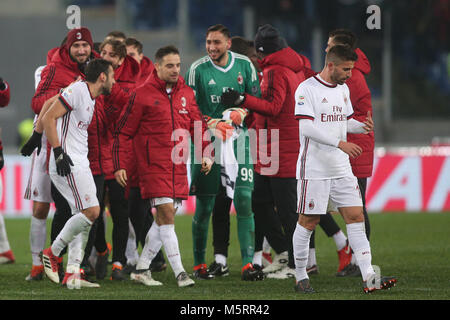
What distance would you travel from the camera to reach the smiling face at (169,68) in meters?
7.15

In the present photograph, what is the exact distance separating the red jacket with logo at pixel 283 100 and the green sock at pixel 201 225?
2.19 ft

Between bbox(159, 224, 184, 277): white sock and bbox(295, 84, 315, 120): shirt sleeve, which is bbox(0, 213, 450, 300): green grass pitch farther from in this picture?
bbox(295, 84, 315, 120): shirt sleeve

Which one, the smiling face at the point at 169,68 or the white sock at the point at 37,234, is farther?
the white sock at the point at 37,234

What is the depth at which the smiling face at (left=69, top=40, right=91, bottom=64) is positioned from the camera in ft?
25.2

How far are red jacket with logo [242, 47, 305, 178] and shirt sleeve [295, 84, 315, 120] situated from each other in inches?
37.6

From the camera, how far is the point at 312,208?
6.59m

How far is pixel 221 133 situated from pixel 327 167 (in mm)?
1407

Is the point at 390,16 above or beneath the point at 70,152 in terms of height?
above

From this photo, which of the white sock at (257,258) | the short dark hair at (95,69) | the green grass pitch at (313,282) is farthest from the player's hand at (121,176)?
the white sock at (257,258)

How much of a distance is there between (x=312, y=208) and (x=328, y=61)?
3.56 feet

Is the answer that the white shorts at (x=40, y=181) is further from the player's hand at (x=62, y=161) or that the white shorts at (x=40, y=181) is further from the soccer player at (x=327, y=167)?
the soccer player at (x=327, y=167)

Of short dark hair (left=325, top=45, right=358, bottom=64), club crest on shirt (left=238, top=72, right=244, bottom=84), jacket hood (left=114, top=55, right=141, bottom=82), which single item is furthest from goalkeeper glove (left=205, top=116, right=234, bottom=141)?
short dark hair (left=325, top=45, right=358, bottom=64)
